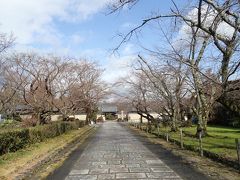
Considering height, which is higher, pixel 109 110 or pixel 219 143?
pixel 109 110

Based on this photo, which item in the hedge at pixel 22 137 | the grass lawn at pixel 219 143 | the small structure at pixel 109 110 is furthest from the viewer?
the small structure at pixel 109 110

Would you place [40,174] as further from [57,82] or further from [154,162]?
[57,82]

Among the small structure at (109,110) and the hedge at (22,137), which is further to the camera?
the small structure at (109,110)

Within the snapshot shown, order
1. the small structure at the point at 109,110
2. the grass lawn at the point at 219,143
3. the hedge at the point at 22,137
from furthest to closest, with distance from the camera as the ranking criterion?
the small structure at the point at 109,110 → the hedge at the point at 22,137 → the grass lawn at the point at 219,143

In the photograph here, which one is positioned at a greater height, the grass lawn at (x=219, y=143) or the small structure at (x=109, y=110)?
the small structure at (x=109, y=110)

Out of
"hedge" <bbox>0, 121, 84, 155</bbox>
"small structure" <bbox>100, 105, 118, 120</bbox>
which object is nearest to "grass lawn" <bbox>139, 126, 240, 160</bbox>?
"hedge" <bbox>0, 121, 84, 155</bbox>

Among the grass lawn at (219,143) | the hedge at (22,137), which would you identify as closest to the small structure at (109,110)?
the hedge at (22,137)

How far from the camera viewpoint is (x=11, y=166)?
1330 centimetres

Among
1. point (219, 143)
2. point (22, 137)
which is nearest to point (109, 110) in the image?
point (219, 143)

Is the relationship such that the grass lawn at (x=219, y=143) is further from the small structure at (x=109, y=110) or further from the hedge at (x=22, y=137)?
the small structure at (x=109, y=110)

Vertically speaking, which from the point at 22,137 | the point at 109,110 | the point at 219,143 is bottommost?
the point at 219,143

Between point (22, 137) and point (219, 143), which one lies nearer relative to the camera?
point (22, 137)

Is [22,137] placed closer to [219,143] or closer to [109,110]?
[219,143]

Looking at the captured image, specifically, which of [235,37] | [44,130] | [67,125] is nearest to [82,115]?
[67,125]
